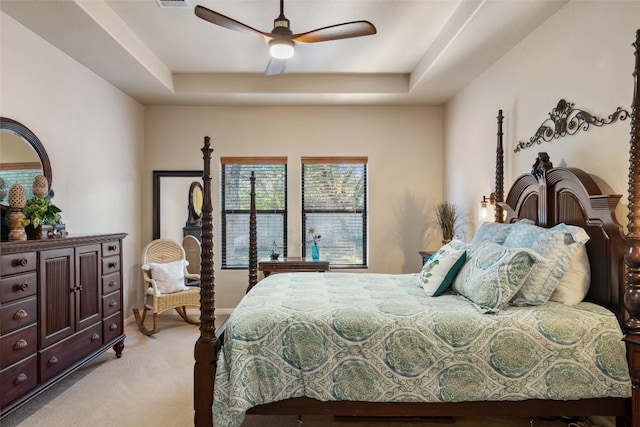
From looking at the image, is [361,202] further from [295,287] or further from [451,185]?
[295,287]

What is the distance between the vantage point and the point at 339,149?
5.11m

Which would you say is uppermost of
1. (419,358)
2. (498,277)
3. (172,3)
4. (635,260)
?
(172,3)

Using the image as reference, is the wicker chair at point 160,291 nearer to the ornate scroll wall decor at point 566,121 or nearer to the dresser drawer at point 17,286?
the dresser drawer at point 17,286

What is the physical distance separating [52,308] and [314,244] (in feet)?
9.68

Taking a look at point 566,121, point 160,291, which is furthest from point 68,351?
point 566,121

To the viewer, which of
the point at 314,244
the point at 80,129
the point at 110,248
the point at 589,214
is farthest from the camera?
the point at 314,244

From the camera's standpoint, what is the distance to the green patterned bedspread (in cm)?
188

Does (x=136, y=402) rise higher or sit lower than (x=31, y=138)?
lower

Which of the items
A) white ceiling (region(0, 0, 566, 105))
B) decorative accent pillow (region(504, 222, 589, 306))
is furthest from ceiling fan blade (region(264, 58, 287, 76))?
decorative accent pillow (region(504, 222, 589, 306))

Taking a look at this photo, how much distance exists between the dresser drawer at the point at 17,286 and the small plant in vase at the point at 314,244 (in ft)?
9.64

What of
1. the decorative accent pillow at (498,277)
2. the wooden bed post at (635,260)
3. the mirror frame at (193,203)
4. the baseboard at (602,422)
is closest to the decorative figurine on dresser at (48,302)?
the mirror frame at (193,203)

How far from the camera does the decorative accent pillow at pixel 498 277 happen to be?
6.89ft

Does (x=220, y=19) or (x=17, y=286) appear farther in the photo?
(x=220, y=19)

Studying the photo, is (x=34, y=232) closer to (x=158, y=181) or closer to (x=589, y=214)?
(x=158, y=181)
